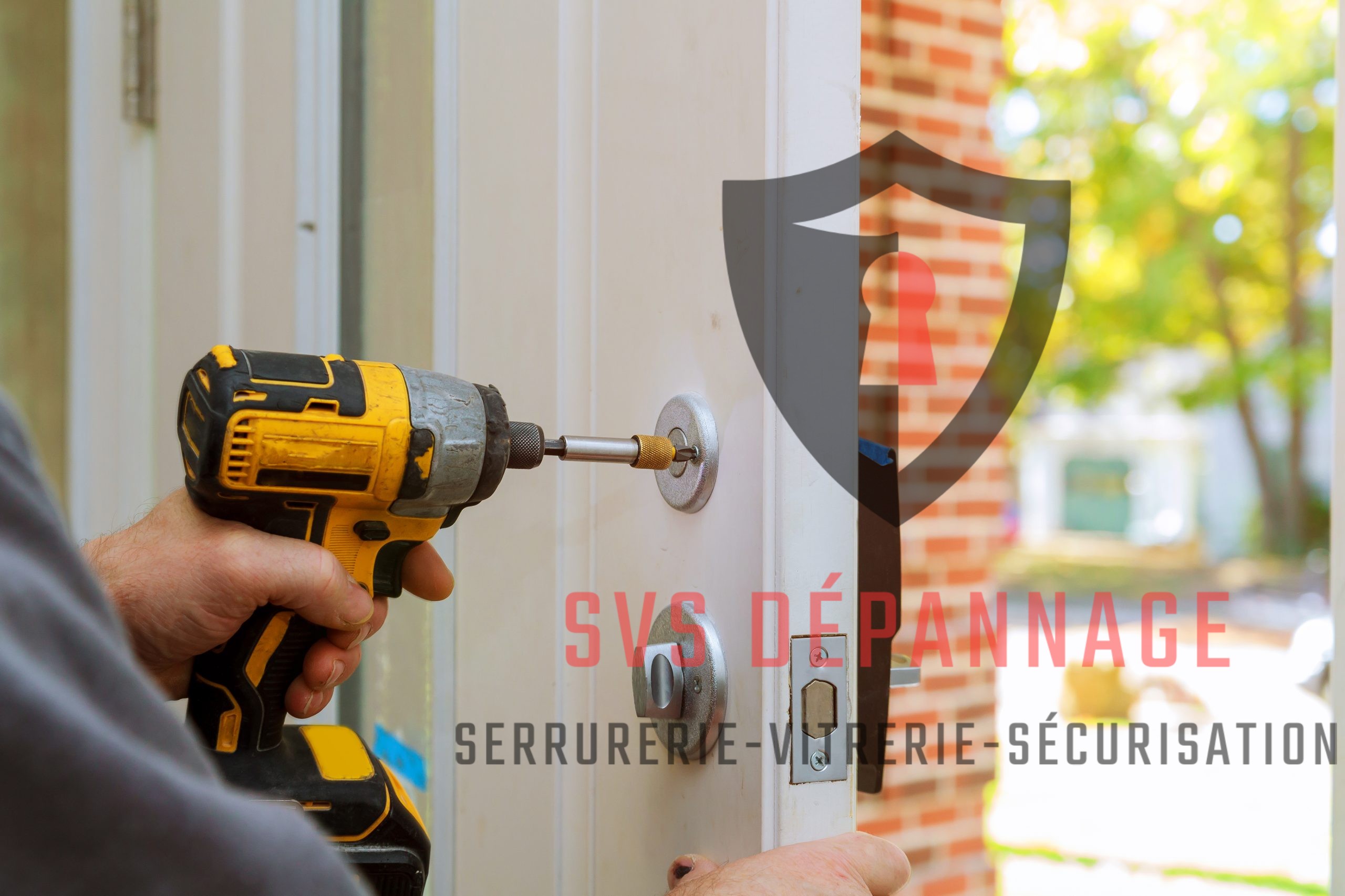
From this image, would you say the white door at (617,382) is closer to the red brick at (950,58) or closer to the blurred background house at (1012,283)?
the blurred background house at (1012,283)

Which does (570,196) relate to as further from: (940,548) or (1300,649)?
(1300,649)

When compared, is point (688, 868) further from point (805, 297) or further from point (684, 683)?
point (805, 297)

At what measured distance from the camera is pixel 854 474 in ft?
2.35

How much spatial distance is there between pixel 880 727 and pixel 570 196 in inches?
20.8

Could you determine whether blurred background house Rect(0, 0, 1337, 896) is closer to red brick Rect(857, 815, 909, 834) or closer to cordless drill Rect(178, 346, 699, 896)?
red brick Rect(857, 815, 909, 834)

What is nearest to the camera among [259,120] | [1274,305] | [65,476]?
[259,120]

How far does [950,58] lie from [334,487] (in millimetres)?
2235

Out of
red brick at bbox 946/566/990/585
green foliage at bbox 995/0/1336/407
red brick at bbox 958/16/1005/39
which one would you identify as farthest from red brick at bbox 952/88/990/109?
green foliage at bbox 995/0/1336/407

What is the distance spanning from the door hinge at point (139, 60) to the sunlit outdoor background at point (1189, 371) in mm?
1656

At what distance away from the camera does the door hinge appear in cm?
162

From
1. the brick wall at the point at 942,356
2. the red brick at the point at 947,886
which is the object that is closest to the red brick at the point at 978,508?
the brick wall at the point at 942,356

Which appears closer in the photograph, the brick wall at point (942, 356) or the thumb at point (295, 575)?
the thumb at point (295, 575)

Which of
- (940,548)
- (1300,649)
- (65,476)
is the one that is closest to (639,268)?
(65,476)

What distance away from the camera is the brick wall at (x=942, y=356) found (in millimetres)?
2469
